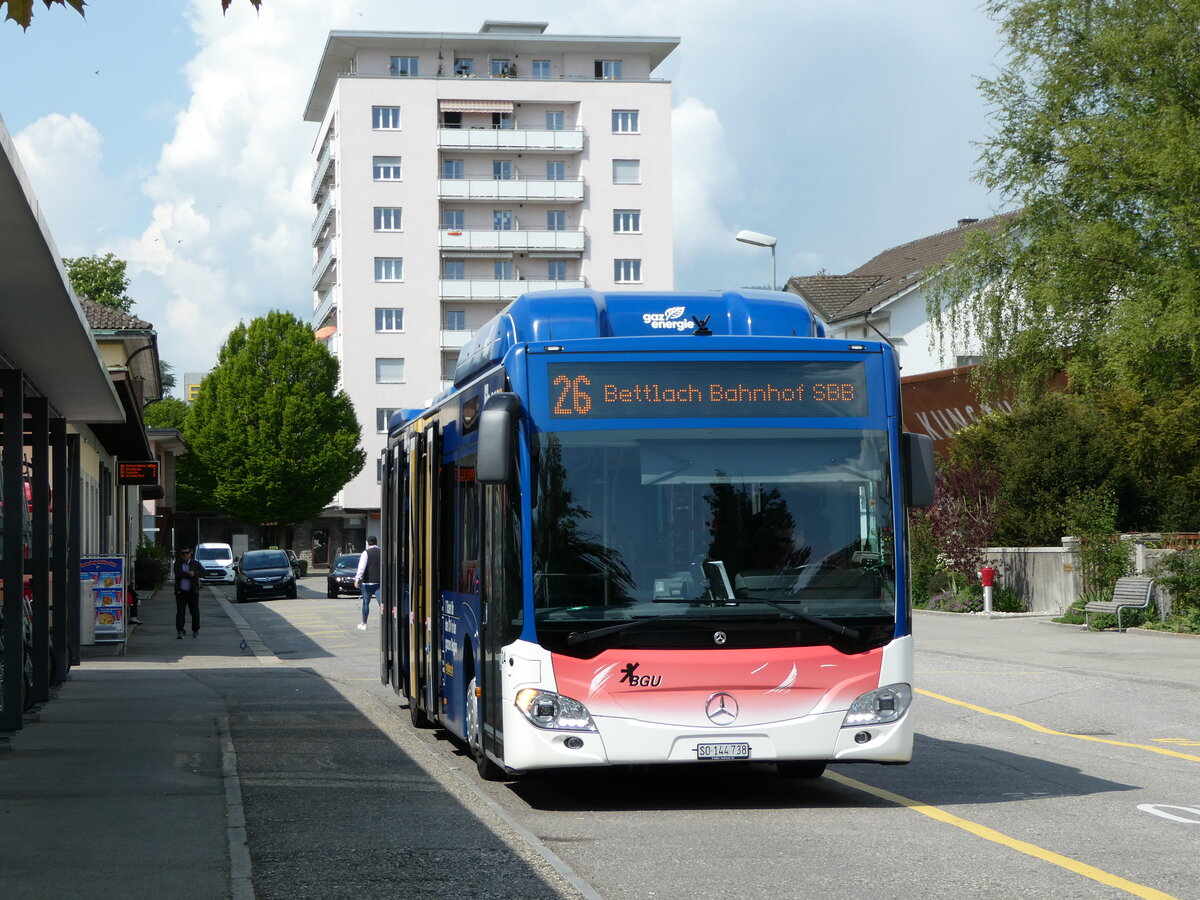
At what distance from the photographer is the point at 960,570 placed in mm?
35062

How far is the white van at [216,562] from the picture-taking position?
68.7 m

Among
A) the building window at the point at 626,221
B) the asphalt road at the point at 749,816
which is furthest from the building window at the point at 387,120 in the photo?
the asphalt road at the point at 749,816

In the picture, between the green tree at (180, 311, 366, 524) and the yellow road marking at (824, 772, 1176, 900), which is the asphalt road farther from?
the green tree at (180, 311, 366, 524)

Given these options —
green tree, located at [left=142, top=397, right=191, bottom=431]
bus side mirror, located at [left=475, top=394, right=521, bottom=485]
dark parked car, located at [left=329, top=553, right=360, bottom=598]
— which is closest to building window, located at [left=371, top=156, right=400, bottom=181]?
green tree, located at [left=142, top=397, right=191, bottom=431]

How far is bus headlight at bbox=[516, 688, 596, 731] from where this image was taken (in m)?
9.58

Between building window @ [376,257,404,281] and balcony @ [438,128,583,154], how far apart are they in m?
6.87

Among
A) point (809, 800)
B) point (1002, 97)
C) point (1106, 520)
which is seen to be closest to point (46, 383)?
point (809, 800)

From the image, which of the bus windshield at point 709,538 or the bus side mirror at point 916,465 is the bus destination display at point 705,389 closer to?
the bus windshield at point 709,538

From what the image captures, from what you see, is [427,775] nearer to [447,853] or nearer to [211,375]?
[447,853]

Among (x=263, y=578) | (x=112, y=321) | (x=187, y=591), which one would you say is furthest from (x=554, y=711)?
(x=263, y=578)

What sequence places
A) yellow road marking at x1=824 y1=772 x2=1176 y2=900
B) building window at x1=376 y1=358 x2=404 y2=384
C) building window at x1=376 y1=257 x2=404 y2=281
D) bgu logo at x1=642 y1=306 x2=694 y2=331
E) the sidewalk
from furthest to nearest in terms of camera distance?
building window at x1=376 y1=358 x2=404 y2=384
building window at x1=376 y1=257 x2=404 y2=281
bgu logo at x1=642 y1=306 x2=694 y2=331
the sidewalk
yellow road marking at x1=824 y1=772 x2=1176 y2=900

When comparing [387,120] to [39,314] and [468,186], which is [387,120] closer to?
[468,186]

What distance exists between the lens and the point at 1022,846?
8.65 m

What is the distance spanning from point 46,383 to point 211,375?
69.8 m
